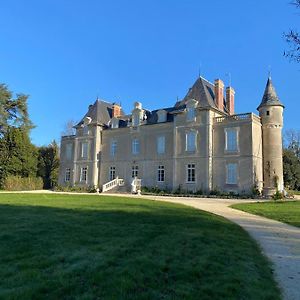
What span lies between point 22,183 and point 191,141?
18.5 meters

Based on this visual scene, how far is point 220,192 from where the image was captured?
1068 inches

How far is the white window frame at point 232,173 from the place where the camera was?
27253 millimetres

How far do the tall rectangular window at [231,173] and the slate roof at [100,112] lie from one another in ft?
50.0

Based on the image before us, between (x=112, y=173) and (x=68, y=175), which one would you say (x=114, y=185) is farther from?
(x=68, y=175)

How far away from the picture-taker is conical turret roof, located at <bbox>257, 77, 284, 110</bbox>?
92.4 feet

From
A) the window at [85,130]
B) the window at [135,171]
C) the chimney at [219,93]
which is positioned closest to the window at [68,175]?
the window at [85,130]

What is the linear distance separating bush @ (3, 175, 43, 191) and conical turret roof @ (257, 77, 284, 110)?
24.2m

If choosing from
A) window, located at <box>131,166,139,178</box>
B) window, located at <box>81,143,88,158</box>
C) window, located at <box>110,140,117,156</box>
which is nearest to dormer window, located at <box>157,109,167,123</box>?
window, located at <box>131,166,139,178</box>

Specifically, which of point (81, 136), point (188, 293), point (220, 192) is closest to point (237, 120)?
point (220, 192)

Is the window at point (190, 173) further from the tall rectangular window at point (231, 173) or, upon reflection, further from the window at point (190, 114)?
the window at point (190, 114)

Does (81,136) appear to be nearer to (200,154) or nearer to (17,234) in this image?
(200,154)

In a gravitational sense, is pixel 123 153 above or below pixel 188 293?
above

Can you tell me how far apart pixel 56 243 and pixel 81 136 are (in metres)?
32.4

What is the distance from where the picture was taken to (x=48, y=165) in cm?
4209
